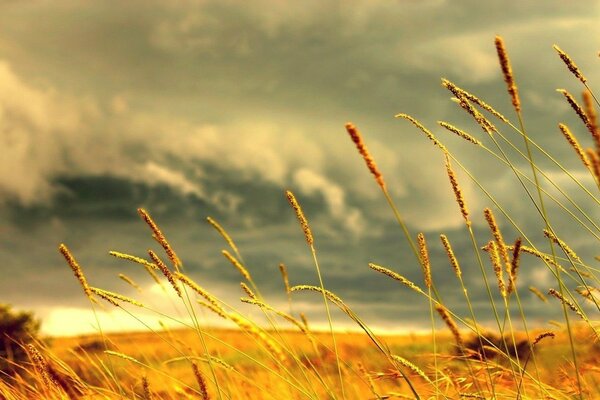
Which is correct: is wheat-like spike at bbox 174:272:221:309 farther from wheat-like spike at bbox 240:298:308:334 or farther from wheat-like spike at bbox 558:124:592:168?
wheat-like spike at bbox 558:124:592:168

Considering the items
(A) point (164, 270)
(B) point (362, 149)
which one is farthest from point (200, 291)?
(B) point (362, 149)

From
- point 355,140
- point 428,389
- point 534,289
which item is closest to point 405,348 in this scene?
point 534,289

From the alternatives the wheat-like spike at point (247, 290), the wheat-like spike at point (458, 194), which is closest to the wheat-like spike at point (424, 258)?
the wheat-like spike at point (458, 194)

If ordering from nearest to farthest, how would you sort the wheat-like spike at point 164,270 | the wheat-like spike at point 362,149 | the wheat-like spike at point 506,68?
the wheat-like spike at point 362,149 < the wheat-like spike at point 506,68 < the wheat-like spike at point 164,270

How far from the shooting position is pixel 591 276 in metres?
2.76

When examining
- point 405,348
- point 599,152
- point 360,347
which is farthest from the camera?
point 405,348

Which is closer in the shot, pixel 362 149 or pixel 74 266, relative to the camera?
pixel 362 149

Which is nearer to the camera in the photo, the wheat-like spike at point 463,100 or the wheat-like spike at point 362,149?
the wheat-like spike at point 362,149

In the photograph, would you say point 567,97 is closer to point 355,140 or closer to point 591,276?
point 591,276

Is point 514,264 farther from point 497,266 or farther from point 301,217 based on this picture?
point 301,217

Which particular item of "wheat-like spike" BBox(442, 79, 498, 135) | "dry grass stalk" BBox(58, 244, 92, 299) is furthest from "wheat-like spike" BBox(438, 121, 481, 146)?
"dry grass stalk" BBox(58, 244, 92, 299)

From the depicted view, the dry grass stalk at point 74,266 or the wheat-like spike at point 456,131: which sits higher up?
the wheat-like spike at point 456,131

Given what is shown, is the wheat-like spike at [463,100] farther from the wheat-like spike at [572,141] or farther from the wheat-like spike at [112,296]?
the wheat-like spike at [112,296]

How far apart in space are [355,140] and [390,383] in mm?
3248
